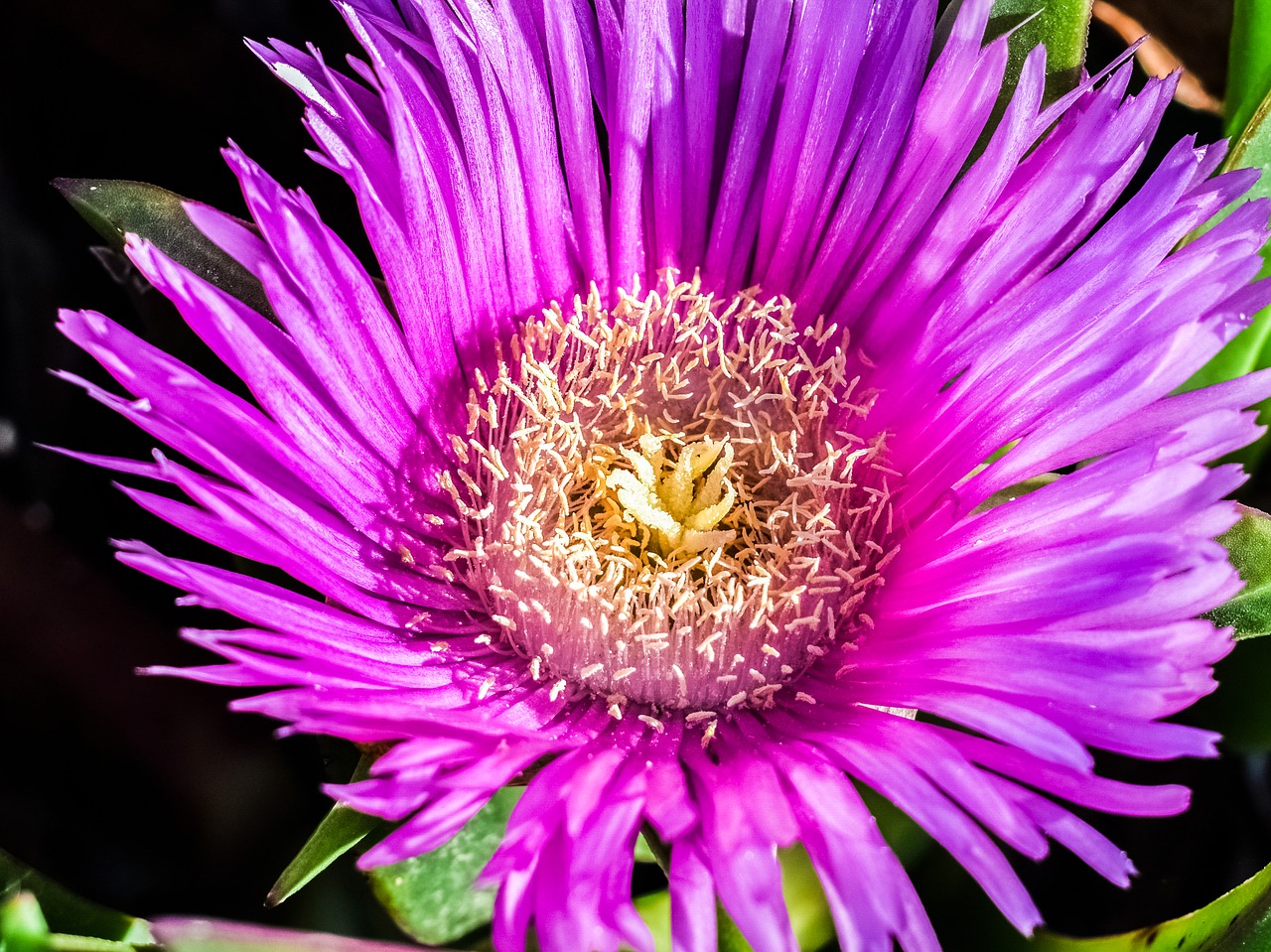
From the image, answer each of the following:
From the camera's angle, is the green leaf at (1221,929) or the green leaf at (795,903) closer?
the green leaf at (1221,929)

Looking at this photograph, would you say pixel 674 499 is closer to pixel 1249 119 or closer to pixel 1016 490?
pixel 1016 490

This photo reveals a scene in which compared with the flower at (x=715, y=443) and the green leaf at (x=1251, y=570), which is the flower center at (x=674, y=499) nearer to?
the flower at (x=715, y=443)

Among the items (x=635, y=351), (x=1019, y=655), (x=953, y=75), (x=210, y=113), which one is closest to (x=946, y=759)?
(x=1019, y=655)

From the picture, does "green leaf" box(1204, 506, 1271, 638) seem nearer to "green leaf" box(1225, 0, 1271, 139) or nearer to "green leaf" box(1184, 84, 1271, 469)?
"green leaf" box(1184, 84, 1271, 469)

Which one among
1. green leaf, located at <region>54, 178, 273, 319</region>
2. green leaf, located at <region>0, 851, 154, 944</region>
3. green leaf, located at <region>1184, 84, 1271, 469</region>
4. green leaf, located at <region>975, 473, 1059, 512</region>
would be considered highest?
green leaf, located at <region>1184, 84, 1271, 469</region>

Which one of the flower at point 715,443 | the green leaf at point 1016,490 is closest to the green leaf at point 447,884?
the flower at point 715,443

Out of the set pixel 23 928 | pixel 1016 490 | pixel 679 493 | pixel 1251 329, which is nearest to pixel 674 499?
pixel 679 493

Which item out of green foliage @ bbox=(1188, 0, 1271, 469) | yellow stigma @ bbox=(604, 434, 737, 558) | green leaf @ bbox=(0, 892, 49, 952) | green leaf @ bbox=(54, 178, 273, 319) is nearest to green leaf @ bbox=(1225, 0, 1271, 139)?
green foliage @ bbox=(1188, 0, 1271, 469)

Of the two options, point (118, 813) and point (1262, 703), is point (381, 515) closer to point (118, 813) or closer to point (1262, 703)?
point (118, 813)
